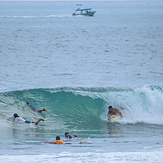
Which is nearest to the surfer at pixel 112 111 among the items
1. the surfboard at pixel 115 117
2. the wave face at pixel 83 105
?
the surfboard at pixel 115 117

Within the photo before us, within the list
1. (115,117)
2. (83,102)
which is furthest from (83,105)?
(115,117)

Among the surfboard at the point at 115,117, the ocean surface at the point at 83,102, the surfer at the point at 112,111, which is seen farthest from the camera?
the surfer at the point at 112,111

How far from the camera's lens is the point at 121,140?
12.8 m

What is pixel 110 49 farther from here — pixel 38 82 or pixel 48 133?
pixel 48 133

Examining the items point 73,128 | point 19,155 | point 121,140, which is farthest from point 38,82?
point 19,155

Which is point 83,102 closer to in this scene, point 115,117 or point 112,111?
point 112,111

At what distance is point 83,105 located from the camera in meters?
19.1

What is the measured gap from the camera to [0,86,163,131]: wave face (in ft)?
55.4

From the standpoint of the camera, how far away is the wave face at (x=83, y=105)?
55.4ft

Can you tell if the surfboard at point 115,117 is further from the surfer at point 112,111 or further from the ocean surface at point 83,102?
the ocean surface at point 83,102

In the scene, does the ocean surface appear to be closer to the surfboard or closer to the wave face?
the wave face

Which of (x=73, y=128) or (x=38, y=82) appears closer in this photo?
(x=73, y=128)

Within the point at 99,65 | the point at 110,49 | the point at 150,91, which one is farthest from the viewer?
the point at 110,49

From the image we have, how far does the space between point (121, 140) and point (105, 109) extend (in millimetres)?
5788
